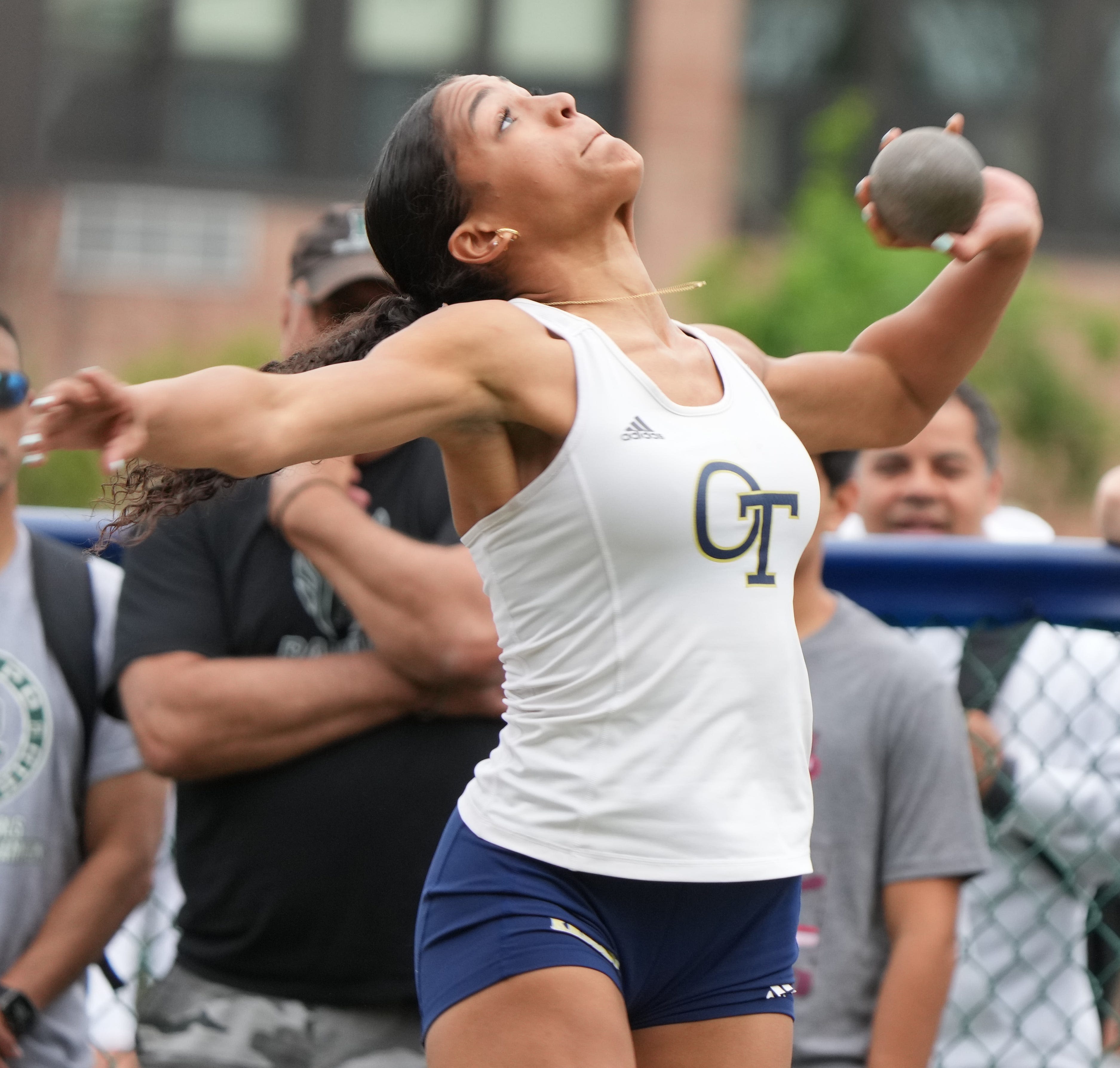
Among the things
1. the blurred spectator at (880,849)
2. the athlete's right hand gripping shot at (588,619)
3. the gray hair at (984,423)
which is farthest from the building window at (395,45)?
the athlete's right hand gripping shot at (588,619)

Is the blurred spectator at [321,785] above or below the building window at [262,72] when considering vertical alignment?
above

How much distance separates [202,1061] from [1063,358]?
1414 cm

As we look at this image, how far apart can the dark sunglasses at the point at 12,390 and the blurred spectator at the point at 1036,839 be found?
190cm

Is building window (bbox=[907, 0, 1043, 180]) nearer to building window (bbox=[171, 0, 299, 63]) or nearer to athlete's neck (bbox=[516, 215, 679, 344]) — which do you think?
building window (bbox=[171, 0, 299, 63])

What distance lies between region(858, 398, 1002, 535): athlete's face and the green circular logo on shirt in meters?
2.01

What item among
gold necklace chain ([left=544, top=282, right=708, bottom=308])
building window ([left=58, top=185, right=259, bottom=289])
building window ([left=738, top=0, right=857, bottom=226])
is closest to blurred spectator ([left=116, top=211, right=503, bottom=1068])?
gold necklace chain ([left=544, top=282, right=708, bottom=308])

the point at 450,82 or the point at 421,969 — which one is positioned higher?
the point at 450,82

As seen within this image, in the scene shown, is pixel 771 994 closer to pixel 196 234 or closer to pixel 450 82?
pixel 450 82

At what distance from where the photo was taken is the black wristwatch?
2.83 meters

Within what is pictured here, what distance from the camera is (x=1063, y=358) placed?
15.4 metres

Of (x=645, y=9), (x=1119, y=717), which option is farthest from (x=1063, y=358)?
(x=1119, y=717)

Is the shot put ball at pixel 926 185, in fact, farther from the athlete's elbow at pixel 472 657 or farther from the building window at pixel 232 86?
the building window at pixel 232 86

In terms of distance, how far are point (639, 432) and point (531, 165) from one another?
1.36ft

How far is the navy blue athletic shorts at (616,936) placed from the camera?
199 cm
